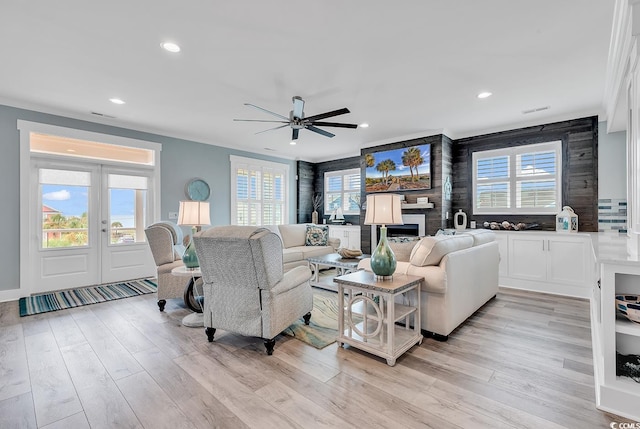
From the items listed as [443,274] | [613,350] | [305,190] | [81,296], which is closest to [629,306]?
[613,350]

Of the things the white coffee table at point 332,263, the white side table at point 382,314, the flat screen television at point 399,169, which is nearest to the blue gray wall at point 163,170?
the flat screen television at point 399,169

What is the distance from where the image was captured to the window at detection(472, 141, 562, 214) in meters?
4.69

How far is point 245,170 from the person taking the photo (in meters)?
6.74

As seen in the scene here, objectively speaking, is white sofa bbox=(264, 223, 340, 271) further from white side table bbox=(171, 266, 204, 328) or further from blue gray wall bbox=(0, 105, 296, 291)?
white side table bbox=(171, 266, 204, 328)

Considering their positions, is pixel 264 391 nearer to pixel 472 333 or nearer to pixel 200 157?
pixel 472 333

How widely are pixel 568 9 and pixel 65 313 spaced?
18.3 feet

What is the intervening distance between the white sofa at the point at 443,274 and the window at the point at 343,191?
4290mm

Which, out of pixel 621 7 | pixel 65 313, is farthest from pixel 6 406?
pixel 621 7

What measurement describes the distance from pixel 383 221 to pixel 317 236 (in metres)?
3.41

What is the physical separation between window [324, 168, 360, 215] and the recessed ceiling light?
5.17m

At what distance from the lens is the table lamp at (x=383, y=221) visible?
252 centimetres

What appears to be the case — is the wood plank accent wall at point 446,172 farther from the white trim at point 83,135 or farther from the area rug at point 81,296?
the white trim at point 83,135

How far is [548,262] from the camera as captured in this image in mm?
4348

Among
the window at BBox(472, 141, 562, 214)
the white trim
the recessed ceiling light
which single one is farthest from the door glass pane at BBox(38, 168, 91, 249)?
the window at BBox(472, 141, 562, 214)
